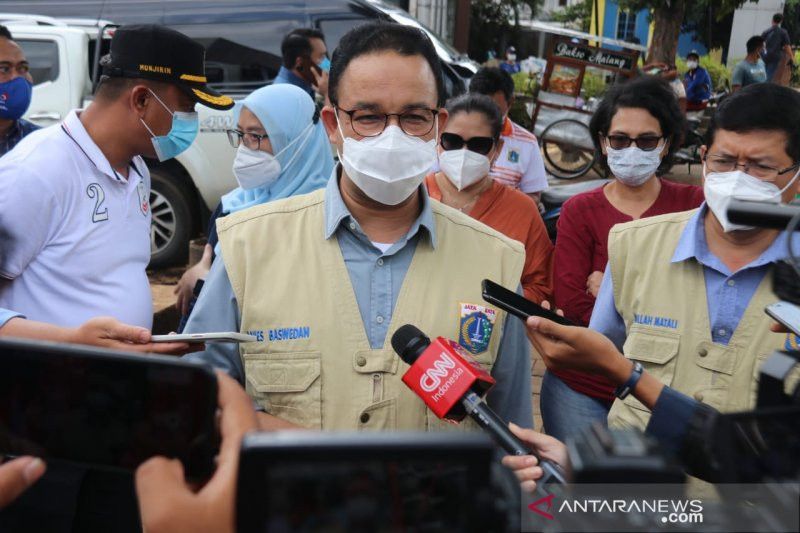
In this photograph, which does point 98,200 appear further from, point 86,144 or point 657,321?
point 657,321

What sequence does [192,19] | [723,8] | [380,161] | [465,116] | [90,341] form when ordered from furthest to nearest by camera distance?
[723,8] < [192,19] < [465,116] < [380,161] < [90,341]

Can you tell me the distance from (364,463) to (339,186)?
4.32 feet

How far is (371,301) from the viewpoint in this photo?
1795mm

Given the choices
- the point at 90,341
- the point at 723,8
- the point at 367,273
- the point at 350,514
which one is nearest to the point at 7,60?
the point at 90,341

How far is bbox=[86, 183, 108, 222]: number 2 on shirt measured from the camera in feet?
7.34

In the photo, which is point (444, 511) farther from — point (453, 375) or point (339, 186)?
point (339, 186)

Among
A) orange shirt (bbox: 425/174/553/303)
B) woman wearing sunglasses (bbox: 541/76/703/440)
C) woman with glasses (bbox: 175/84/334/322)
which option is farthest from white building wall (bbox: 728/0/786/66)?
woman with glasses (bbox: 175/84/334/322)

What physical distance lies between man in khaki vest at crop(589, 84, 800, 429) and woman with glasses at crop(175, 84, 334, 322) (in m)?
1.73

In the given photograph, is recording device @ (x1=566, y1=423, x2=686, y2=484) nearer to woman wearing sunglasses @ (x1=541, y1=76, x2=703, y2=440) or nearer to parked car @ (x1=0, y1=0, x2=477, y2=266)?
woman wearing sunglasses @ (x1=541, y1=76, x2=703, y2=440)

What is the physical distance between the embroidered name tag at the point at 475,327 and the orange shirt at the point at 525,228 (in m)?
1.45

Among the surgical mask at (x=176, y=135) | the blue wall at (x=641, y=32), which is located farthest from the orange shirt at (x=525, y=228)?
the blue wall at (x=641, y=32)

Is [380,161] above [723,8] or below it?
below

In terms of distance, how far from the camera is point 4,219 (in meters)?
2.01

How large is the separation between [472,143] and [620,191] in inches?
28.0
